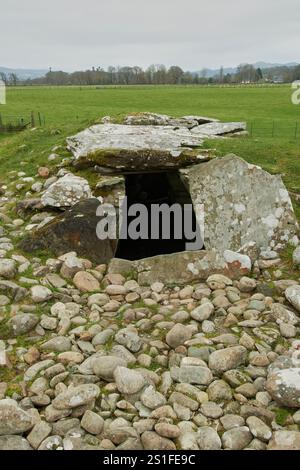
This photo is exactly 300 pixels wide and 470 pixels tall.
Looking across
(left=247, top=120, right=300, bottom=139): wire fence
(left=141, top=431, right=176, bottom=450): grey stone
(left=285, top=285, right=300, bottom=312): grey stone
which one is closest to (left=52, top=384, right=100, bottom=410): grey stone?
(left=141, top=431, right=176, bottom=450): grey stone

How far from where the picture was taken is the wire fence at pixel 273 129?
23548 millimetres

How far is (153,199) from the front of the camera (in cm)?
1183

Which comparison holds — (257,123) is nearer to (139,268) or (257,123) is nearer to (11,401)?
(139,268)

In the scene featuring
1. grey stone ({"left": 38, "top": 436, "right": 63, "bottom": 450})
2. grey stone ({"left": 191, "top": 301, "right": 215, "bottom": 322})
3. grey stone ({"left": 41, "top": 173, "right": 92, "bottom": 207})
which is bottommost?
grey stone ({"left": 38, "top": 436, "right": 63, "bottom": 450})

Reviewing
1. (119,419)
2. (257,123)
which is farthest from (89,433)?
(257,123)

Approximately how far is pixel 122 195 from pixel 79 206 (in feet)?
3.31

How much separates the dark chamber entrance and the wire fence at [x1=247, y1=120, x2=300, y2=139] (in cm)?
1187

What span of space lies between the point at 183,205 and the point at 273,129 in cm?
1660

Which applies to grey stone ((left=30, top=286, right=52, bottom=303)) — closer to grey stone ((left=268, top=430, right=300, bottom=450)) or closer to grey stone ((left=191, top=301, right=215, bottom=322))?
grey stone ((left=191, top=301, right=215, bottom=322))

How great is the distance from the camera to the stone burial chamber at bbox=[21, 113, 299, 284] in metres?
7.70

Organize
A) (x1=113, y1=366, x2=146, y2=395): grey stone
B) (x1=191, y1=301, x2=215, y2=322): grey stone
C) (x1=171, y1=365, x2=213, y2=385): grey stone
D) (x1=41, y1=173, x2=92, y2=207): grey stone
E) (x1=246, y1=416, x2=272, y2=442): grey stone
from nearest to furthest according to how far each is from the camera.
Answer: (x1=246, y1=416, x2=272, y2=442): grey stone < (x1=113, y1=366, x2=146, y2=395): grey stone < (x1=171, y1=365, x2=213, y2=385): grey stone < (x1=191, y1=301, x2=215, y2=322): grey stone < (x1=41, y1=173, x2=92, y2=207): grey stone

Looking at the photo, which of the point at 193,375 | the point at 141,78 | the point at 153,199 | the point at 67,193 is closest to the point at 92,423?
the point at 193,375

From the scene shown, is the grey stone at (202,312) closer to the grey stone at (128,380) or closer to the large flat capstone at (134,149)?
the grey stone at (128,380)
